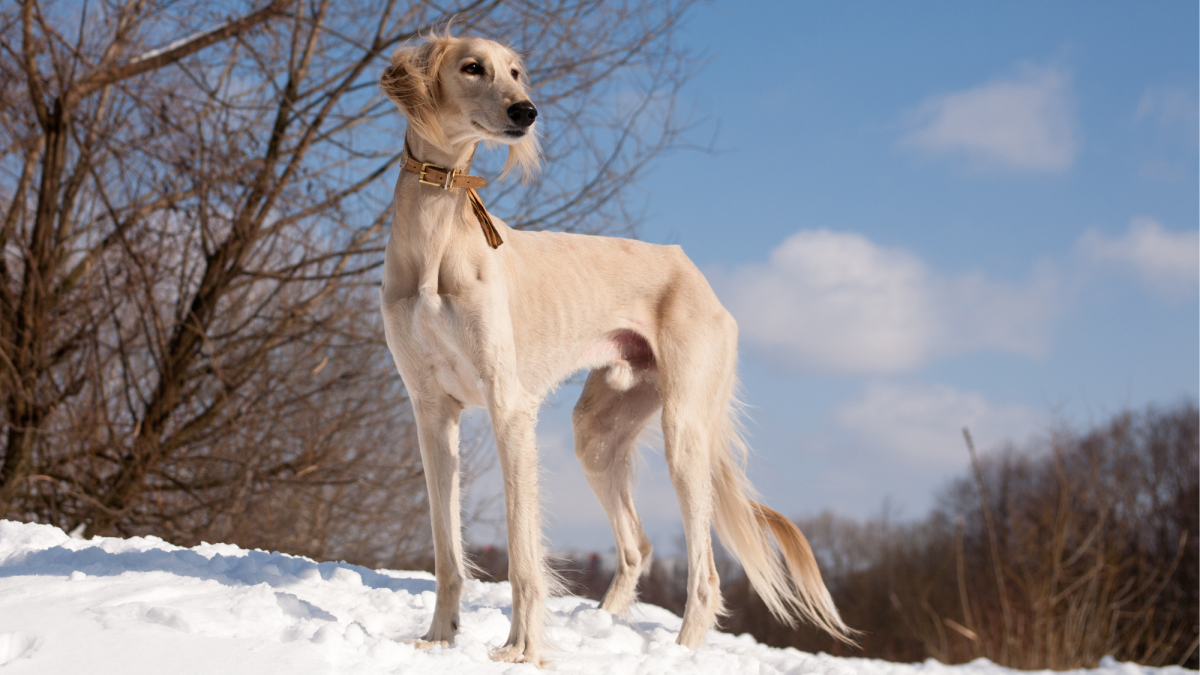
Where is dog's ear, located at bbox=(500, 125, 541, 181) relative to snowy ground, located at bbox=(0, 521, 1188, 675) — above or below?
above

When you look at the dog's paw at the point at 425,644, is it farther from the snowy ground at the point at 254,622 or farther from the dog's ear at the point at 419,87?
the dog's ear at the point at 419,87

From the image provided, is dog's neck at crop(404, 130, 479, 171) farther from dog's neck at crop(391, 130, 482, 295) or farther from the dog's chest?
the dog's chest

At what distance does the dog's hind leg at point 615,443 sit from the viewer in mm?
3943

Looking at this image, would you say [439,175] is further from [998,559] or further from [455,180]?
[998,559]

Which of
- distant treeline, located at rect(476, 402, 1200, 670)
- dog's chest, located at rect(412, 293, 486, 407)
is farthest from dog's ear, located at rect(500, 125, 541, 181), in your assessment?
distant treeline, located at rect(476, 402, 1200, 670)

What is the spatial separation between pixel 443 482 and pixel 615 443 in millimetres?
1271

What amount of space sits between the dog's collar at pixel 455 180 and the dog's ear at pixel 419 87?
10 cm

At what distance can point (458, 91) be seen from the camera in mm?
2611

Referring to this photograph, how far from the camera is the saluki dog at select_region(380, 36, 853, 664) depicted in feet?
8.66

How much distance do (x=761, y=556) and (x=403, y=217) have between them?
239 centimetres

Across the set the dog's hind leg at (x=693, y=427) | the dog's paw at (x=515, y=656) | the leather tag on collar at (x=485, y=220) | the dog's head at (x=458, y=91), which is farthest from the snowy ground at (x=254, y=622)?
the dog's head at (x=458, y=91)

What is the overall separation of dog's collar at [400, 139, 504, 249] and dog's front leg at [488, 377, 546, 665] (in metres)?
0.50

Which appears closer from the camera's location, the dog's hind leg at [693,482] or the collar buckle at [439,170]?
the collar buckle at [439,170]

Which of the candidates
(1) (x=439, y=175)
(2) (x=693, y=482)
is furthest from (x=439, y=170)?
(2) (x=693, y=482)
